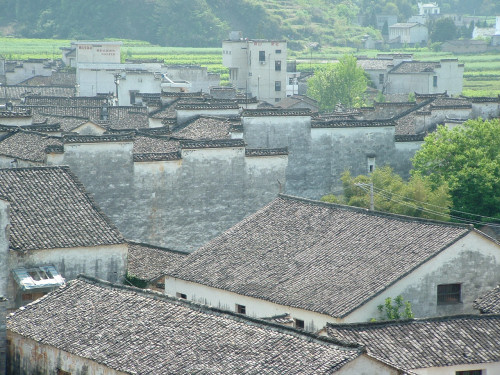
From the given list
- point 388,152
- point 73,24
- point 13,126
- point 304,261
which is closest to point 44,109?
point 13,126

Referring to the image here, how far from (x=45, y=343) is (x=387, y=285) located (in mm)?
9029

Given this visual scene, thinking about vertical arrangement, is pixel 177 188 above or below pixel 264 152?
below

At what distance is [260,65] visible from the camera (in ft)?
319

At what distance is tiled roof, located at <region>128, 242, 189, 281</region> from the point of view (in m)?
36.3

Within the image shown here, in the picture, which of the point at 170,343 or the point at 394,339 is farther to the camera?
the point at 394,339

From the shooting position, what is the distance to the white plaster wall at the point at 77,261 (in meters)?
31.9

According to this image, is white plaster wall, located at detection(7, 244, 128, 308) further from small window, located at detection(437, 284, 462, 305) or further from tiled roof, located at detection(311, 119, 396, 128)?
tiled roof, located at detection(311, 119, 396, 128)

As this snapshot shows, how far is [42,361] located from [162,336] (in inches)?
147

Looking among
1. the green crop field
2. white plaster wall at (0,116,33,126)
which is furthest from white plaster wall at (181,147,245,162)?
the green crop field

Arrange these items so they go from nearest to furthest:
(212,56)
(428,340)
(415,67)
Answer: (428,340)
(415,67)
(212,56)

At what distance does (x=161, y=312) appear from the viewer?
25.2 m

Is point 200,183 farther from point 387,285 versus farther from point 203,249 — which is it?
point 387,285

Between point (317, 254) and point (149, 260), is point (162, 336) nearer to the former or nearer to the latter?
point (317, 254)

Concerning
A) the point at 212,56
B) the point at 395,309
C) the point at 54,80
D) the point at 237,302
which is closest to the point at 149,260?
the point at 237,302
